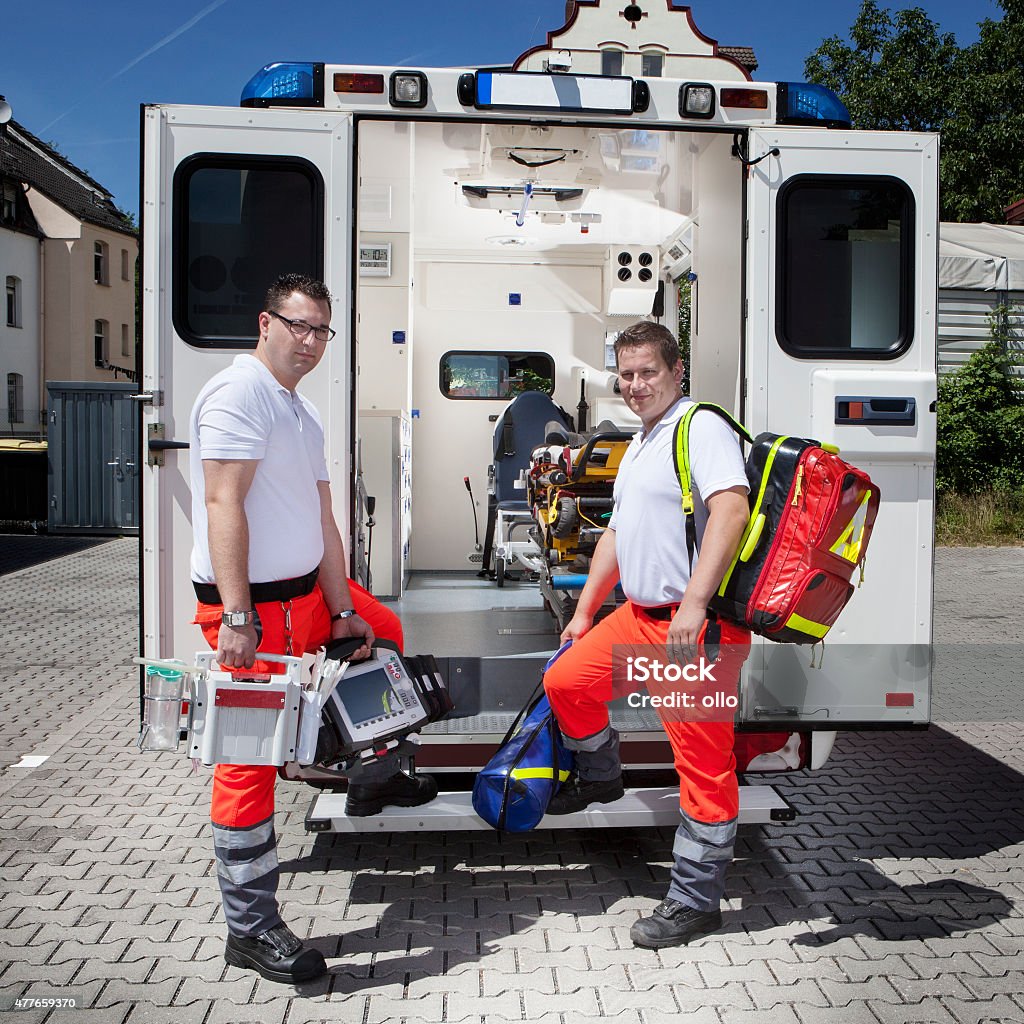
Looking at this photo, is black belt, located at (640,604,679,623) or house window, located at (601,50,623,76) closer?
black belt, located at (640,604,679,623)

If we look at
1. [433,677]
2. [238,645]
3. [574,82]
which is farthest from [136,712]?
[574,82]

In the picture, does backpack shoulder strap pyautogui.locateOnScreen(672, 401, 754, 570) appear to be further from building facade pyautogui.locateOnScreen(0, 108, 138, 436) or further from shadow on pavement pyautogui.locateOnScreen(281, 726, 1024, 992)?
building facade pyautogui.locateOnScreen(0, 108, 138, 436)

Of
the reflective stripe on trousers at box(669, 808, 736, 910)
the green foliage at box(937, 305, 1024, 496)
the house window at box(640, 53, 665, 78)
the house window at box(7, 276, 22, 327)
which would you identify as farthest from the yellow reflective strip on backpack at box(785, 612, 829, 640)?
the house window at box(7, 276, 22, 327)

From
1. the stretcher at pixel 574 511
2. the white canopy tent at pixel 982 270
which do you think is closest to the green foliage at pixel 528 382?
the stretcher at pixel 574 511

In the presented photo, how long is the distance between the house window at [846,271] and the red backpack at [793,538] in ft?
2.61

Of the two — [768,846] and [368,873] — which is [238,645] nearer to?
[368,873]

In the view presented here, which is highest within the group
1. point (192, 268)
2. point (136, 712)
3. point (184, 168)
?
point (184, 168)

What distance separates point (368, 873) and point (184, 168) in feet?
8.51

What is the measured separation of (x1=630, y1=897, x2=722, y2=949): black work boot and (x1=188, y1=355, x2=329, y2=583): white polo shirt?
1.52 meters

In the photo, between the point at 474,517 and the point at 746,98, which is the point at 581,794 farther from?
the point at 474,517

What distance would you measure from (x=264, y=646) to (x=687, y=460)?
1.35 meters

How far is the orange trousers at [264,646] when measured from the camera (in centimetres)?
315

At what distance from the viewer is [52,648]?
28.2 feet

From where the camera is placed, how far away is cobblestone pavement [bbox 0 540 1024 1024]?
3.18 m
